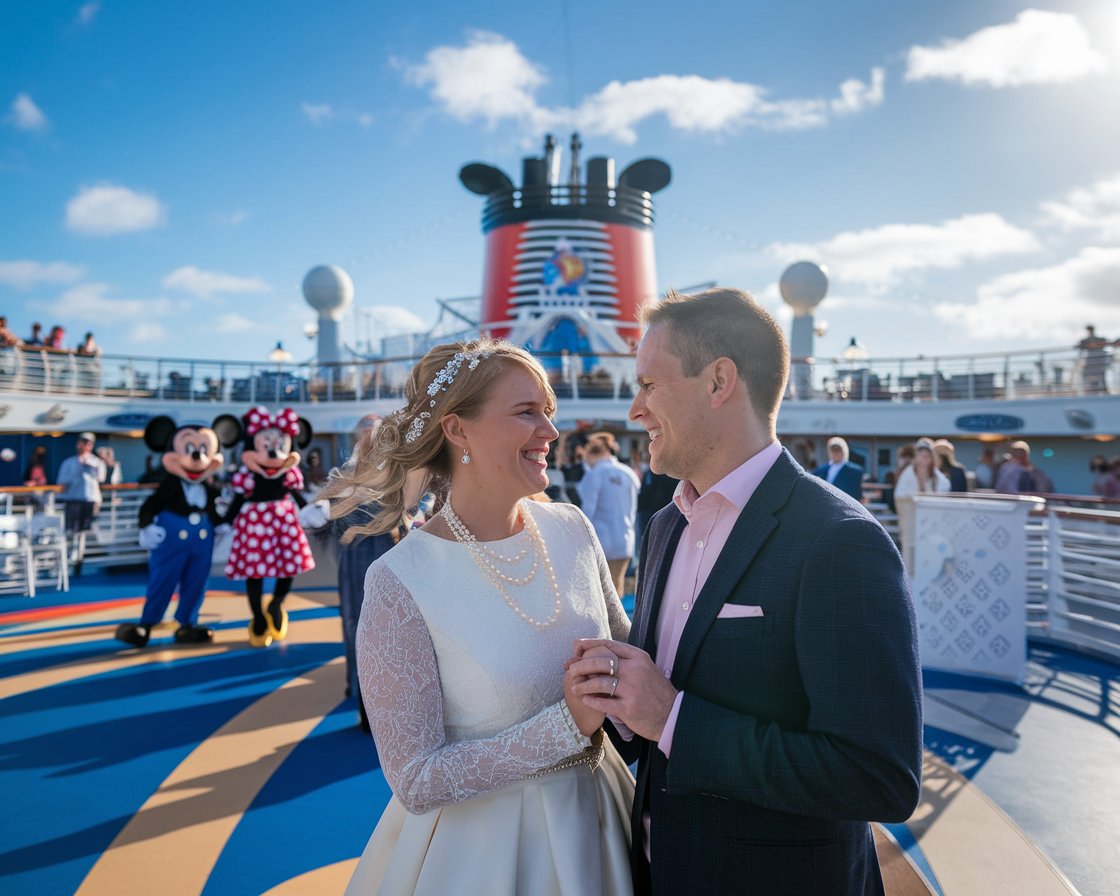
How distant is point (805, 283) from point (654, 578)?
67.6 feet

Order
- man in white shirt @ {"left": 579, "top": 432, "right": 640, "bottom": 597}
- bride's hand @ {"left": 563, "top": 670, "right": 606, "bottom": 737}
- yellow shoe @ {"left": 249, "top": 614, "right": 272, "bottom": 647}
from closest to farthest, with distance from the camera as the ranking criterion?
1. bride's hand @ {"left": 563, "top": 670, "right": 606, "bottom": 737}
2. yellow shoe @ {"left": 249, "top": 614, "right": 272, "bottom": 647}
3. man in white shirt @ {"left": 579, "top": 432, "right": 640, "bottom": 597}

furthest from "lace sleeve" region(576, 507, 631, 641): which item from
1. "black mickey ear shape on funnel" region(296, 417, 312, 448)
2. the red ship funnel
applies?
the red ship funnel

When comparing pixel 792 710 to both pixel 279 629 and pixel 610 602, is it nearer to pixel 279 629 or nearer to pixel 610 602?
pixel 610 602

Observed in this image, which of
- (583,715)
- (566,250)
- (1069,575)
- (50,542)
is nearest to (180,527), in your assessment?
(50,542)

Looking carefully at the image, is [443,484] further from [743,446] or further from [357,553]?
[357,553]

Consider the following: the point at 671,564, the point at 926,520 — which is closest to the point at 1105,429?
the point at 926,520

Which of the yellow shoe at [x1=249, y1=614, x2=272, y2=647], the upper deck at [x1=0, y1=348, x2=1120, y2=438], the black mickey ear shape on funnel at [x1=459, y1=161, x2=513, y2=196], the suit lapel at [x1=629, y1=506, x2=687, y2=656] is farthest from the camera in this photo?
the black mickey ear shape on funnel at [x1=459, y1=161, x2=513, y2=196]

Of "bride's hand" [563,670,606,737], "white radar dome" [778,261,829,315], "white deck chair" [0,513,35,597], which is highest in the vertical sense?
"white radar dome" [778,261,829,315]

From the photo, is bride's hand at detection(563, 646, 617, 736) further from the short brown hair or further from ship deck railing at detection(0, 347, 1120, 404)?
ship deck railing at detection(0, 347, 1120, 404)

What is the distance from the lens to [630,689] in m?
1.17

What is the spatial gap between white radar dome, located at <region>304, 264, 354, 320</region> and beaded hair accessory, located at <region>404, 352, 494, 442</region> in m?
21.4

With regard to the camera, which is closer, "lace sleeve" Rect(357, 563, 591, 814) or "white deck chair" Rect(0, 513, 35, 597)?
"lace sleeve" Rect(357, 563, 591, 814)

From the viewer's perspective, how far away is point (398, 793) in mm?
1366

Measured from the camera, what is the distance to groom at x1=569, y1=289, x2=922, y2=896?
1.07 meters
